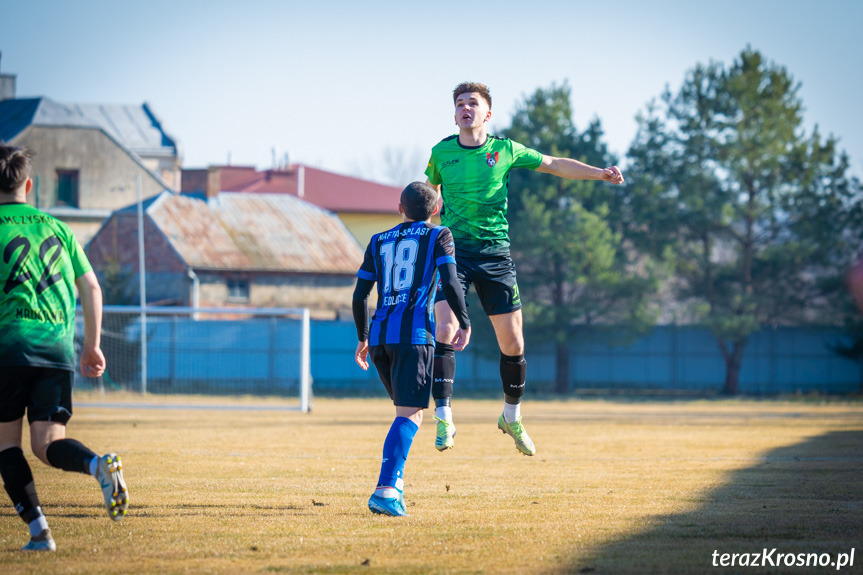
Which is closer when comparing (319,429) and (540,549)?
(540,549)

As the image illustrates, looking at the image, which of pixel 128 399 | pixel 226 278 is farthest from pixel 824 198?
pixel 128 399

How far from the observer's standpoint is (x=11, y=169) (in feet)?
15.8

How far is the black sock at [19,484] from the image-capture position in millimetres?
4715

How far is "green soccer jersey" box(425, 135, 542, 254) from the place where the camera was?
6984 mm

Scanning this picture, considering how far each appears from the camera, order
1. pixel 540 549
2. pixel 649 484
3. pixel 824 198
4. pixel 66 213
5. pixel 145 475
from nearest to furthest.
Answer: pixel 540 549, pixel 649 484, pixel 145 475, pixel 824 198, pixel 66 213

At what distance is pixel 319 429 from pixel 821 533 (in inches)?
400

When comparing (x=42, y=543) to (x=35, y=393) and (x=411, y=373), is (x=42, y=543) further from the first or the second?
(x=411, y=373)

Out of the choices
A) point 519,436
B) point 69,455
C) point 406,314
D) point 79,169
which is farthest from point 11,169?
point 79,169

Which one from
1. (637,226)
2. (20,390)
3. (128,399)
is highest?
(637,226)

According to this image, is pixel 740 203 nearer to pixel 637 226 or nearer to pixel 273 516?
pixel 637 226

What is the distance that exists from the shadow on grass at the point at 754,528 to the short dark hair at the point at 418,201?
2.29m

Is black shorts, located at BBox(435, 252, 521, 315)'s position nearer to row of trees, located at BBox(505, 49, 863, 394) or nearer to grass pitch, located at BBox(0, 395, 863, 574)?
grass pitch, located at BBox(0, 395, 863, 574)

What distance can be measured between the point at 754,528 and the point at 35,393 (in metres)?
3.93

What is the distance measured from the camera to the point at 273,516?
576 cm
